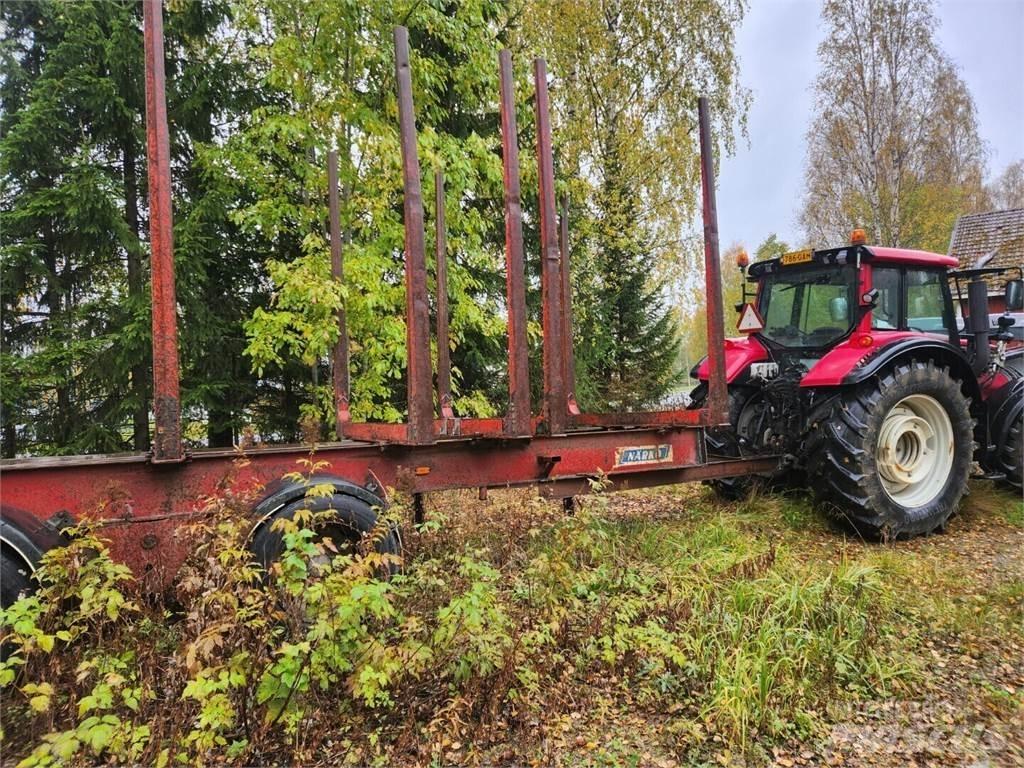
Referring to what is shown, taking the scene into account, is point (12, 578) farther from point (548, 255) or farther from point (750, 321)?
point (750, 321)

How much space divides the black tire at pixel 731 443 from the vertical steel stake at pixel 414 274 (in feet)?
9.39

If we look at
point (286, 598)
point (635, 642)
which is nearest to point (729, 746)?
point (635, 642)

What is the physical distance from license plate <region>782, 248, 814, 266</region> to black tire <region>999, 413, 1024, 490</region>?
2.17m

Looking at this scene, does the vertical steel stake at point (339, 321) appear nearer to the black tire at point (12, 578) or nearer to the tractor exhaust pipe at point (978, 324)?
the black tire at point (12, 578)

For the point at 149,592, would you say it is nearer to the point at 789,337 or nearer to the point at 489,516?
the point at 489,516

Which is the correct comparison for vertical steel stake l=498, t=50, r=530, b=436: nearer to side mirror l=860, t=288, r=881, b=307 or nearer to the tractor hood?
the tractor hood

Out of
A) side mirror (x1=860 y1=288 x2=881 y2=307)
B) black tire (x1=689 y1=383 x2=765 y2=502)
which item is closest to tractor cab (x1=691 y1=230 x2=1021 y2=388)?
side mirror (x1=860 y1=288 x2=881 y2=307)

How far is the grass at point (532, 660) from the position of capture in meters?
2.00

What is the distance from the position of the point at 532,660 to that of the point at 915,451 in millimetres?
3907

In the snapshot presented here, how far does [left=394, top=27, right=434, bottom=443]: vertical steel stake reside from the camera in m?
2.95

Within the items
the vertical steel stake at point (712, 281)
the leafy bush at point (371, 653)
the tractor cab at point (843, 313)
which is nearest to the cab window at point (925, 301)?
the tractor cab at point (843, 313)

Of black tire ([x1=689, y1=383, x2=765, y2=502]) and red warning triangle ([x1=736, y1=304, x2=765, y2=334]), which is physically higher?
red warning triangle ([x1=736, y1=304, x2=765, y2=334])

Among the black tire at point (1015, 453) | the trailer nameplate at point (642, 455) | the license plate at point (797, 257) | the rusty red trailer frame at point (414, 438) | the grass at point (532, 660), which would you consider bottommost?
the grass at point (532, 660)

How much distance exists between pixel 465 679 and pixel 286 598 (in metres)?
0.71
